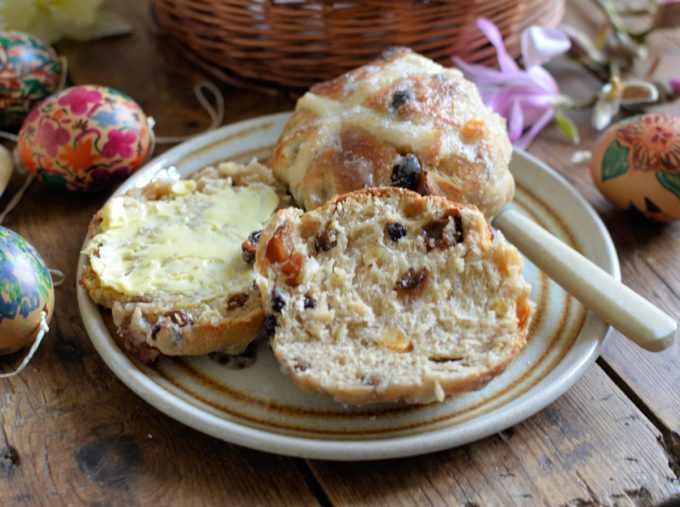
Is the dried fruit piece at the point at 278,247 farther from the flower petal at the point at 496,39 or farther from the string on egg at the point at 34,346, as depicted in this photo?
the flower petal at the point at 496,39

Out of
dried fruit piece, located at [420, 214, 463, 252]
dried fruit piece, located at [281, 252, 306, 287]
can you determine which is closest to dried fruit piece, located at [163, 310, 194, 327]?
dried fruit piece, located at [281, 252, 306, 287]

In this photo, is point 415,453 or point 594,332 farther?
point 594,332

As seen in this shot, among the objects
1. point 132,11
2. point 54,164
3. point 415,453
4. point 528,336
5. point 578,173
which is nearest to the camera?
point 415,453

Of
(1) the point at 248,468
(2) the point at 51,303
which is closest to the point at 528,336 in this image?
(1) the point at 248,468

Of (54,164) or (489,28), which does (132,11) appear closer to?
(54,164)

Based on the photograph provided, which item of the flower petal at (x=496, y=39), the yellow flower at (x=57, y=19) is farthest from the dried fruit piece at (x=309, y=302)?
the yellow flower at (x=57, y=19)

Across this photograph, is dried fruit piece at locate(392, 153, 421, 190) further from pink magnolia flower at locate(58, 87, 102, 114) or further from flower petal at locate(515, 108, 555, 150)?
pink magnolia flower at locate(58, 87, 102, 114)

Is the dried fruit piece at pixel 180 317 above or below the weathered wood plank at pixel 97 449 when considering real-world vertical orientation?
above
